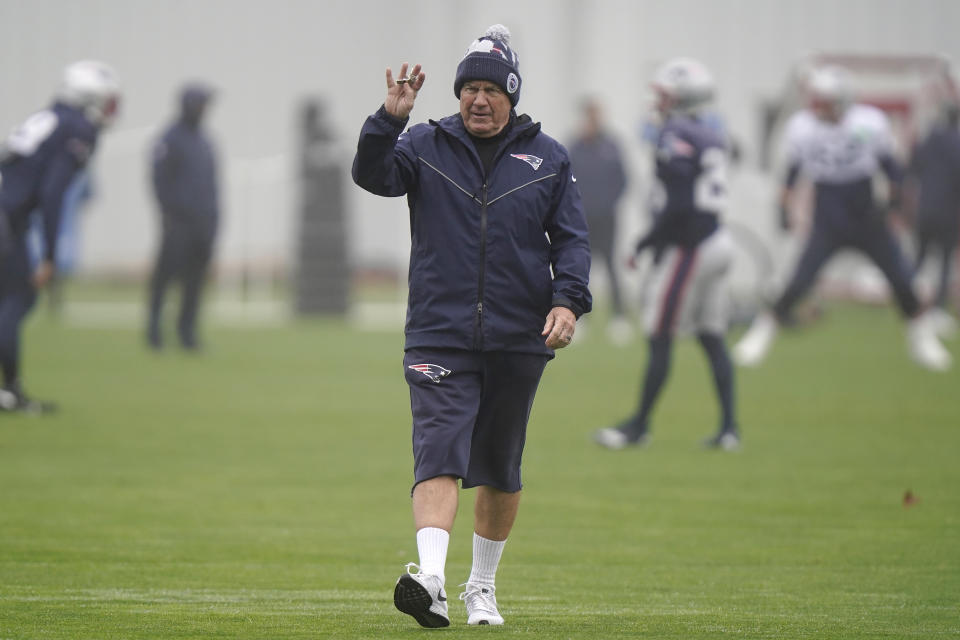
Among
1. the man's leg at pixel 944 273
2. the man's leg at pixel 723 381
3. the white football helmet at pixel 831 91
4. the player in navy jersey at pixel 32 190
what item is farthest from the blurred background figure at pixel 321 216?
the man's leg at pixel 723 381

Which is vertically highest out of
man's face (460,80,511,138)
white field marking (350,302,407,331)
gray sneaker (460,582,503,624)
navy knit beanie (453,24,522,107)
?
navy knit beanie (453,24,522,107)

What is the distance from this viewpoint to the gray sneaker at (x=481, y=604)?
5250mm

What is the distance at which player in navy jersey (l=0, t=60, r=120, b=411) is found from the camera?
10477 mm

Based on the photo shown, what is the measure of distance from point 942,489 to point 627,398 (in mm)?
4600

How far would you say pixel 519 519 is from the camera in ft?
24.7

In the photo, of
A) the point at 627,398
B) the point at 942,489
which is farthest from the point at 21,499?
the point at 627,398

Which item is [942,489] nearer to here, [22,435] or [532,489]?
[532,489]

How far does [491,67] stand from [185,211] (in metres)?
11.5

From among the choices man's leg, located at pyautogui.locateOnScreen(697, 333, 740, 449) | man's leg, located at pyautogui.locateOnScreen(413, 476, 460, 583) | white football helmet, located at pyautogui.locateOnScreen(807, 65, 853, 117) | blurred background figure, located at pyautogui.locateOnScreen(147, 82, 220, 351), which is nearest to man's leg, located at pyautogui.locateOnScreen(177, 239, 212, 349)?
blurred background figure, located at pyautogui.locateOnScreen(147, 82, 220, 351)

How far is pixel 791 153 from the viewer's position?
14344 mm

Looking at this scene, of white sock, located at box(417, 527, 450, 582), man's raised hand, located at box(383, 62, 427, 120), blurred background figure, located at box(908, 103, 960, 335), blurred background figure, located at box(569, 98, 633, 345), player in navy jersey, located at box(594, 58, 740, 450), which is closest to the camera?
white sock, located at box(417, 527, 450, 582)

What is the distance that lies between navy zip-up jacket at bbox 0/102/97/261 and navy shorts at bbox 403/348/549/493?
18.8 ft

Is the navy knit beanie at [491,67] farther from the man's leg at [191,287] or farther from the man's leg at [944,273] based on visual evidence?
the man's leg at [944,273]

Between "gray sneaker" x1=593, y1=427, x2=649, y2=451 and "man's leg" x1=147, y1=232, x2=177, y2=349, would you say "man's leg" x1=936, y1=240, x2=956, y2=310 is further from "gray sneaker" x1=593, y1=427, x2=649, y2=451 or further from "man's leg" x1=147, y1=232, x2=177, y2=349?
"gray sneaker" x1=593, y1=427, x2=649, y2=451
